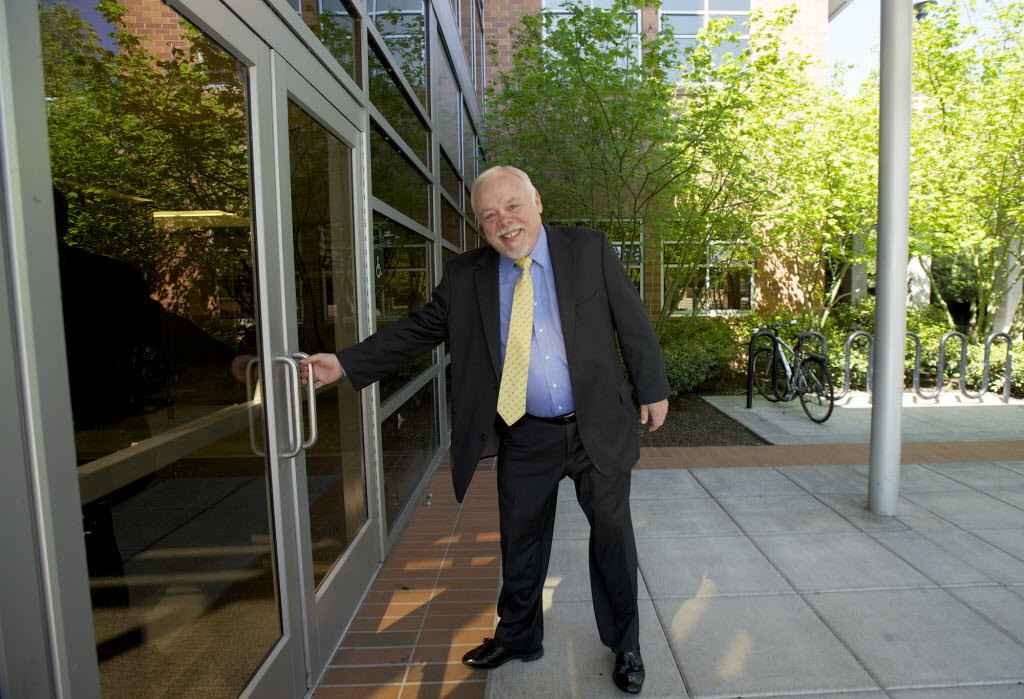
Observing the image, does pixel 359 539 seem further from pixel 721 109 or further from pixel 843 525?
pixel 721 109

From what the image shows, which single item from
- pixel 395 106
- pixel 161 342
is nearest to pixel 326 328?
pixel 161 342

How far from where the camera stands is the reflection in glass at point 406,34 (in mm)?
4184

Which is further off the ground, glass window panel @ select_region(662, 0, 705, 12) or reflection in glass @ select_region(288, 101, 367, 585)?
glass window panel @ select_region(662, 0, 705, 12)

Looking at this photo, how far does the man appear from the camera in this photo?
2395 millimetres

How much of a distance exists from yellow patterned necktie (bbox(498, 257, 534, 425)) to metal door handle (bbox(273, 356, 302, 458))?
68 cm

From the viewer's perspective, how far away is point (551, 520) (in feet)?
8.57

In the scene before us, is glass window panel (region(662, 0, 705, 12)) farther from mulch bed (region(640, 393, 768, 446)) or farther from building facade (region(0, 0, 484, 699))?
building facade (region(0, 0, 484, 699))

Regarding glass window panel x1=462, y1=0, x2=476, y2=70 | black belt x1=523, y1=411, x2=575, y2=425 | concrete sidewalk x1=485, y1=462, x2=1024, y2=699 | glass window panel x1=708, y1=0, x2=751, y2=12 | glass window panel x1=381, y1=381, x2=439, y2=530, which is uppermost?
glass window panel x1=708, y1=0, x2=751, y2=12

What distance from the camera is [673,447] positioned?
6.43 meters

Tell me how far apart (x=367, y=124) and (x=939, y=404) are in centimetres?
786

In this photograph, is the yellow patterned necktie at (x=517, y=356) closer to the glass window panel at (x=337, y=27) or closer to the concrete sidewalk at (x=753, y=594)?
the concrete sidewalk at (x=753, y=594)

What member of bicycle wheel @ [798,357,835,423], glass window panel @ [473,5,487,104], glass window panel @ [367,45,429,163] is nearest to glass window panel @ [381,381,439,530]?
glass window panel @ [367,45,429,163]

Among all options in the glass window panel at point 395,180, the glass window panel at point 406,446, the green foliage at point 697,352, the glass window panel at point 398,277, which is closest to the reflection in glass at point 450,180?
the glass window panel at point 395,180

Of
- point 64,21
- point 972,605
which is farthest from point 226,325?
point 972,605
